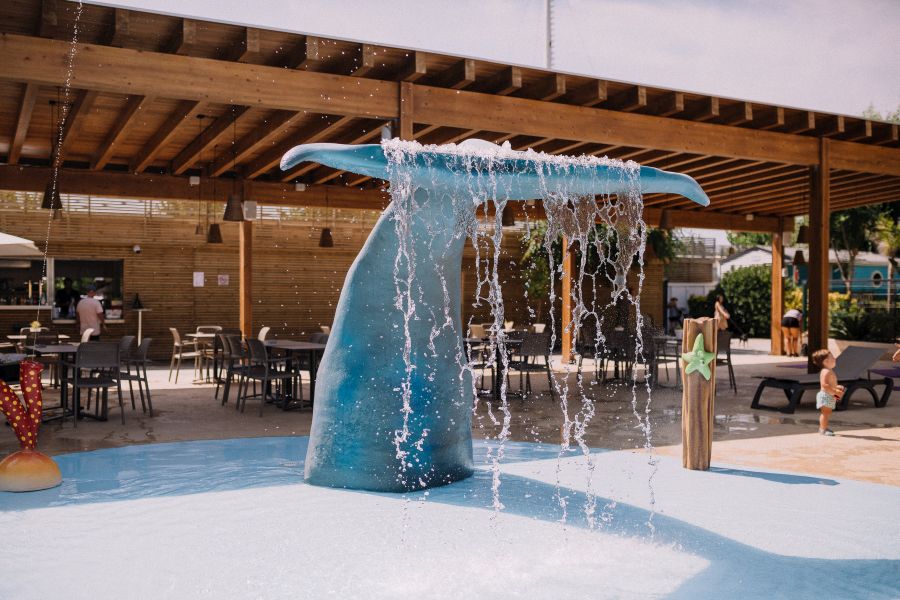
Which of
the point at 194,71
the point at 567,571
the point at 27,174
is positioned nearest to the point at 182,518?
the point at 567,571

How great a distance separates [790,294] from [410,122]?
18761mm

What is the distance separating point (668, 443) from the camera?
6.82m

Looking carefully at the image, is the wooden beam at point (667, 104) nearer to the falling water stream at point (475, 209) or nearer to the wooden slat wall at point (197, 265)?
the falling water stream at point (475, 209)

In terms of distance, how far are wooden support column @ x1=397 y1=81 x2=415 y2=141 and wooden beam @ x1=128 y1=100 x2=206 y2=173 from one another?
2.13 m

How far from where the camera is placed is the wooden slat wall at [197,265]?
15.0 metres

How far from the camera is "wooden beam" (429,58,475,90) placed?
7.52m

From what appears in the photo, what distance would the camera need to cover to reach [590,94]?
8570mm

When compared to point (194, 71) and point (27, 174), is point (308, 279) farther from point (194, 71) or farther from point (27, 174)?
point (194, 71)

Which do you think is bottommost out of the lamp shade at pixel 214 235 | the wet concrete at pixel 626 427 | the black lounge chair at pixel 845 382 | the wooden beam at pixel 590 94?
the wet concrete at pixel 626 427

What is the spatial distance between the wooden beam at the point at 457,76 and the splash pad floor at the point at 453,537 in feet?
13.4

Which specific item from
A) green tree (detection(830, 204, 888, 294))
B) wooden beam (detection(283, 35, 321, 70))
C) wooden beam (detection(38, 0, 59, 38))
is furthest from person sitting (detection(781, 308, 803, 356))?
wooden beam (detection(38, 0, 59, 38))

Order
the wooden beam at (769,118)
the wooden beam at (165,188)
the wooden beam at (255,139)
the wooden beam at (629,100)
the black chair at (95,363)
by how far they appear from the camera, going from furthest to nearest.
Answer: the wooden beam at (165,188) < the wooden beam at (769,118) < the wooden beam at (255,139) < the wooden beam at (629,100) < the black chair at (95,363)

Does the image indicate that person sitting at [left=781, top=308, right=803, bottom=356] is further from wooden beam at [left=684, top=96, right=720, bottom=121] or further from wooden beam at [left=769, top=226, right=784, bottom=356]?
wooden beam at [left=684, top=96, right=720, bottom=121]

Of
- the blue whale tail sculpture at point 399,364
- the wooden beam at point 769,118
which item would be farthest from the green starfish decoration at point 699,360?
the wooden beam at point 769,118
